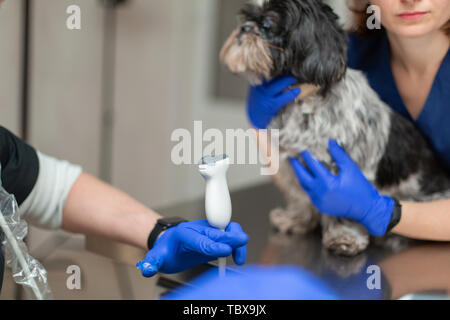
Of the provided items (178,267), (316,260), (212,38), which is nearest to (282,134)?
(316,260)

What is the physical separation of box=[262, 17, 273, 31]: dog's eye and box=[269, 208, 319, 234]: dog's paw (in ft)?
1.86

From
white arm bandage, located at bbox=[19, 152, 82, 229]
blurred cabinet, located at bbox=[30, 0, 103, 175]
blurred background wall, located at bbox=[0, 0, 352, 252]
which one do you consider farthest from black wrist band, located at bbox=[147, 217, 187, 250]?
blurred cabinet, located at bbox=[30, 0, 103, 175]

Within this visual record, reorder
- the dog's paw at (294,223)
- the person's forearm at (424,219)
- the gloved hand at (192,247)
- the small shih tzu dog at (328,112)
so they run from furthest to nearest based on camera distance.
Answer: the dog's paw at (294,223) < the person's forearm at (424,219) < the small shih tzu dog at (328,112) < the gloved hand at (192,247)

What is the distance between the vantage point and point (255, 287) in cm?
95

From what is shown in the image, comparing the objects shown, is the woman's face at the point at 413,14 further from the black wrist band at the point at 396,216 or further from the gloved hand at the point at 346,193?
the black wrist band at the point at 396,216

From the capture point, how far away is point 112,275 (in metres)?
1.08

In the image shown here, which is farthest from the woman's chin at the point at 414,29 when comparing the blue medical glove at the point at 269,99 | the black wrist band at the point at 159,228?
the black wrist band at the point at 159,228

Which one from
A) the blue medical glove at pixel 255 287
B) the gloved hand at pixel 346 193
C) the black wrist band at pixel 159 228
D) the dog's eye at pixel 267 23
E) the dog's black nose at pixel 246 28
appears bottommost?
the blue medical glove at pixel 255 287

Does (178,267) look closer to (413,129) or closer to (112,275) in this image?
(112,275)

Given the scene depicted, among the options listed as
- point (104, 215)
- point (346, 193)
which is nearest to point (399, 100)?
point (346, 193)

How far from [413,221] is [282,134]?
1.26 ft

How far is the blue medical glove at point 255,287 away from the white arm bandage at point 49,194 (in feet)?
1.33

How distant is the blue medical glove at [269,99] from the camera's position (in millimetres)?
1200

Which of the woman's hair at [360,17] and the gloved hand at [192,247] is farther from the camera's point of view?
the woman's hair at [360,17]
